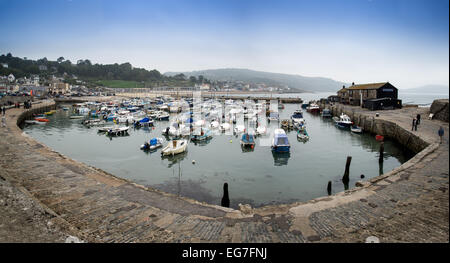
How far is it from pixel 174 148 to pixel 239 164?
6.25 metres

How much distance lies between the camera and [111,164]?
65.5 feet

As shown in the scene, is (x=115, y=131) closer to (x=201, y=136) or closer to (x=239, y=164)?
(x=201, y=136)

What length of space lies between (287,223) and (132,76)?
623 ft

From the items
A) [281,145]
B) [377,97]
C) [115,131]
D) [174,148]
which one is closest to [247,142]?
[281,145]

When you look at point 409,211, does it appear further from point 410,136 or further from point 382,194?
point 410,136

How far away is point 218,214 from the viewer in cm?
915

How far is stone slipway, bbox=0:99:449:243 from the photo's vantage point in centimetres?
725

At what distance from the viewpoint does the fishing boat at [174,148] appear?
858 inches

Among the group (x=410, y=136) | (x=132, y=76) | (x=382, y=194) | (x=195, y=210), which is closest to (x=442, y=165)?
(x=382, y=194)

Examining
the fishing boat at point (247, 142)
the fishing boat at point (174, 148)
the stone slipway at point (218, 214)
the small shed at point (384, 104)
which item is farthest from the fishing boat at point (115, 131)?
the small shed at point (384, 104)

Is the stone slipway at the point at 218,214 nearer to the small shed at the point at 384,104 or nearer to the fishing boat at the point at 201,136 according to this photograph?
the fishing boat at the point at 201,136

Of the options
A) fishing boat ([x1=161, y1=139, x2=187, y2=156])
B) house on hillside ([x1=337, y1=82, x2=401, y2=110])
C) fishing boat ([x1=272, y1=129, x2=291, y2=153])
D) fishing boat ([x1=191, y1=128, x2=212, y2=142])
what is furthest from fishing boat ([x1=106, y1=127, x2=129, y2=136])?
house on hillside ([x1=337, y1=82, x2=401, y2=110])

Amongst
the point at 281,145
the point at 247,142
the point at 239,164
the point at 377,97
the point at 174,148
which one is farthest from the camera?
the point at 377,97
